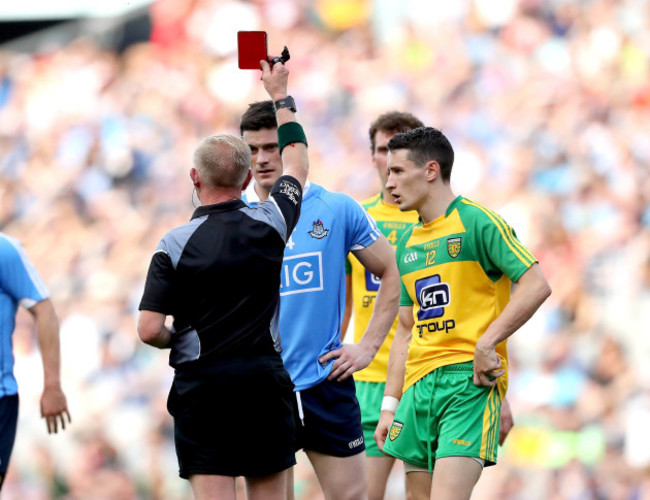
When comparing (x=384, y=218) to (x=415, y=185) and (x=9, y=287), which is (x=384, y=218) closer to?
(x=415, y=185)

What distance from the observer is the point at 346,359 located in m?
4.63

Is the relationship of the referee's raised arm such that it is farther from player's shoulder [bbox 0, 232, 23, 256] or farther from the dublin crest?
player's shoulder [bbox 0, 232, 23, 256]

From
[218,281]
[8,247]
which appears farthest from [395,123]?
[218,281]

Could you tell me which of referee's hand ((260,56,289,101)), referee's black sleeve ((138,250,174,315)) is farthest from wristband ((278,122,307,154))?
referee's black sleeve ((138,250,174,315))

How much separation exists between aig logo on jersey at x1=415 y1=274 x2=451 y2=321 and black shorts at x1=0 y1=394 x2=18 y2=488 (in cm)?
213

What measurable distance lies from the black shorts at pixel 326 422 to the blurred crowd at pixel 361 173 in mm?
4624

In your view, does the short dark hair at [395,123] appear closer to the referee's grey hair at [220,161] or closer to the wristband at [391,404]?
the wristband at [391,404]

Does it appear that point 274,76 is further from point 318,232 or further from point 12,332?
point 12,332

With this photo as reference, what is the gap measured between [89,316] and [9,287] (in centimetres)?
516

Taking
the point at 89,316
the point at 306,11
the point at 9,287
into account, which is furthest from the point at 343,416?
the point at 306,11

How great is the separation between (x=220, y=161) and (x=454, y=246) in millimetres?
1343

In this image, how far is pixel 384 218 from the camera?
5941mm

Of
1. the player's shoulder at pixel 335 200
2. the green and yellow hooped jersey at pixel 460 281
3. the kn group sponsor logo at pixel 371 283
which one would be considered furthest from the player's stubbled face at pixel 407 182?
the kn group sponsor logo at pixel 371 283

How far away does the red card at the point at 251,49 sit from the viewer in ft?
12.5
